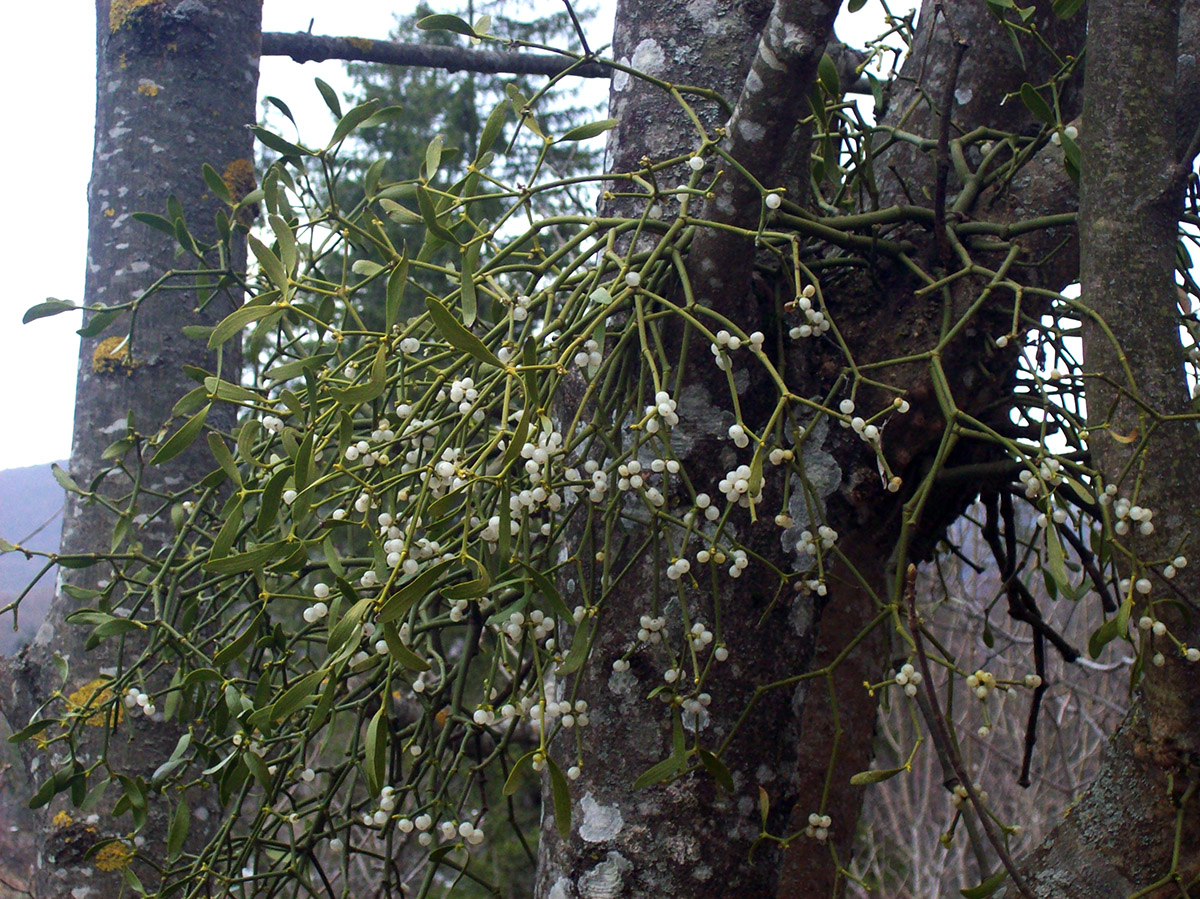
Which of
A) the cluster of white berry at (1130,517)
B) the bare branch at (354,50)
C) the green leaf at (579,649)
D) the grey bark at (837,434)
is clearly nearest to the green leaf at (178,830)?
the grey bark at (837,434)

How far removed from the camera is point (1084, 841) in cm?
67

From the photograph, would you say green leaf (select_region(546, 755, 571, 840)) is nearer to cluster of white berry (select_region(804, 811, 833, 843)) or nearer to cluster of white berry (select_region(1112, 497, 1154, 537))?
cluster of white berry (select_region(804, 811, 833, 843))

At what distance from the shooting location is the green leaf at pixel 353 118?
25.9 inches

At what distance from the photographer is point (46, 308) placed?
92 cm

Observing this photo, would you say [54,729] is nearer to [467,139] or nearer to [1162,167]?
[1162,167]

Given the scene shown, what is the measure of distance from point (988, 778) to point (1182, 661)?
219 inches

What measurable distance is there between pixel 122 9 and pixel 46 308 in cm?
56

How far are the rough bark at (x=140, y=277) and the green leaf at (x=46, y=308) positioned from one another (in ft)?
0.41

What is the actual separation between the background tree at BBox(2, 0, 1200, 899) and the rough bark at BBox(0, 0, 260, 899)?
0.27 meters

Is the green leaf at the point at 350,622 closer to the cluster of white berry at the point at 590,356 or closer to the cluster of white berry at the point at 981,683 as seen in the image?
the cluster of white berry at the point at 590,356

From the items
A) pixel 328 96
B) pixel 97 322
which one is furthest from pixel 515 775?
pixel 97 322

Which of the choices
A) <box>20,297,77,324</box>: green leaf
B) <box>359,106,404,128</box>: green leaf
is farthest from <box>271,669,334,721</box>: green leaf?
<box>20,297,77,324</box>: green leaf

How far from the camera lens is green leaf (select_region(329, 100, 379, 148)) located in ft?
2.16

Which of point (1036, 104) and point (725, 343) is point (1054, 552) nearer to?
point (725, 343)
